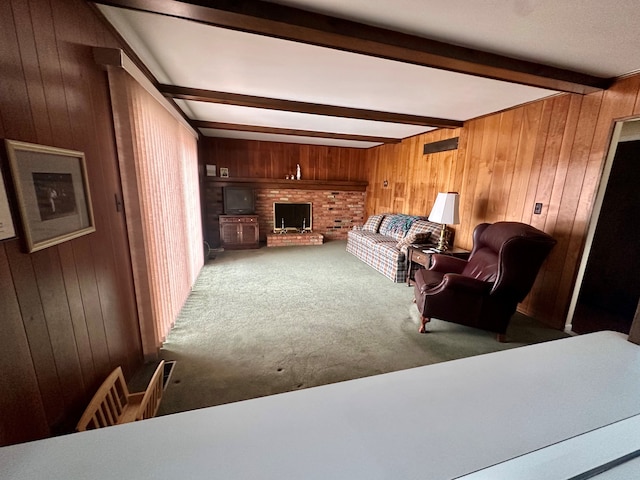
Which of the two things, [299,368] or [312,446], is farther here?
[299,368]

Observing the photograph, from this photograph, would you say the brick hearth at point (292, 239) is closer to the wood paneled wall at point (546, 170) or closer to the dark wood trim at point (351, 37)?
the wood paneled wall at point (546, 170)

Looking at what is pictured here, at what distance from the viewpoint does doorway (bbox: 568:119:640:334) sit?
2531 millimetres

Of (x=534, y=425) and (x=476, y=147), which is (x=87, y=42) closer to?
(x=534, y=425)

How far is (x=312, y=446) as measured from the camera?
471 millimetres

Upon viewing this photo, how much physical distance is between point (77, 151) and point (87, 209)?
0.28 meters

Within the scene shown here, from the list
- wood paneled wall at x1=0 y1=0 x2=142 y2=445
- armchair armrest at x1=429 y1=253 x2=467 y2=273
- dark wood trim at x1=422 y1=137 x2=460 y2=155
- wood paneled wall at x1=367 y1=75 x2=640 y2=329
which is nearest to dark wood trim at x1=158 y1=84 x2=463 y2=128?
dark wood trim at x1=422 y1=137 x2=460 y2=155

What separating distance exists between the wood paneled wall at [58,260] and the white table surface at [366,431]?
2.17ft

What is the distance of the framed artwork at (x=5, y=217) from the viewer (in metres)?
0.84

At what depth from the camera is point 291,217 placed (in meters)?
5.92

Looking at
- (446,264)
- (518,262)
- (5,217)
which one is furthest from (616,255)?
(5,217)

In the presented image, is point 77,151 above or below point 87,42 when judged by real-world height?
below

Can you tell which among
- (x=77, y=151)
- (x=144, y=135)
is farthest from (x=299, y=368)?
(x=144, y=135)

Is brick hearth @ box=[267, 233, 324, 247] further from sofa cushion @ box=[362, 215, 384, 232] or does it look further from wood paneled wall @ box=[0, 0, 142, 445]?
wood paneled wall @ box=[0, 0, 142, 445]

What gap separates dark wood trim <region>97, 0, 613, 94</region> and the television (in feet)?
13.1
